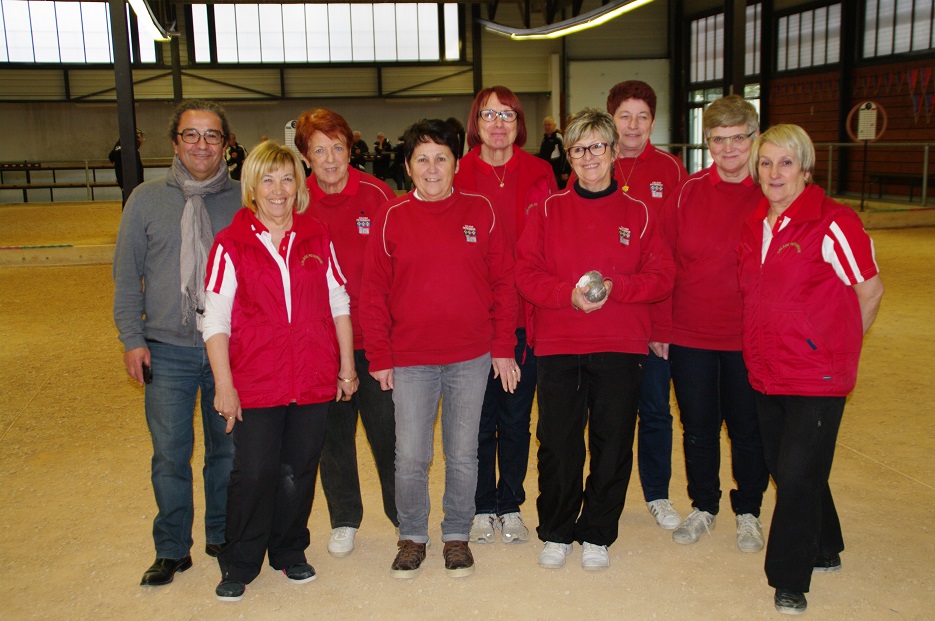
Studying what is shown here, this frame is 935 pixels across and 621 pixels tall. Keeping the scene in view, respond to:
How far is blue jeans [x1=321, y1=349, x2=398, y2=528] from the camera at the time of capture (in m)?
3.47

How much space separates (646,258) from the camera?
10.4ft

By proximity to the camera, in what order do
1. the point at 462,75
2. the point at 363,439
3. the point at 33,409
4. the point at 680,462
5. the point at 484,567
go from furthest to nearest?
1. the point at 462,75
2. the point at 33,409
3. the point at 363,439
4. the point at 680,462
5. the point at 484,567

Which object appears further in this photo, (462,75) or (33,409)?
(462,75)

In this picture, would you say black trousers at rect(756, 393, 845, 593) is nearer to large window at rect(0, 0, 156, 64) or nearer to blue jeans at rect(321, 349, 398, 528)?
blue jeans at rect(321, 349, 398, 528)

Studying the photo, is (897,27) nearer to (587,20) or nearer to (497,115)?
(587,20)

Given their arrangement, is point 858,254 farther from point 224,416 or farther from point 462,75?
point 462,75

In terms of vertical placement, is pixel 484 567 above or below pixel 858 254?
below

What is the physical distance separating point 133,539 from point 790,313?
8.77 feet

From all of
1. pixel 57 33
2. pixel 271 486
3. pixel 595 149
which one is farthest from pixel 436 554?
pixel 57 33

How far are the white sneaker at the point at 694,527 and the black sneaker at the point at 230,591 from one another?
5.42ft

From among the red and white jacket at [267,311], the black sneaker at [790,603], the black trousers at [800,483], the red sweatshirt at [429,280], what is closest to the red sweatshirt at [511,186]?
the red sweatshirt at [429,280]

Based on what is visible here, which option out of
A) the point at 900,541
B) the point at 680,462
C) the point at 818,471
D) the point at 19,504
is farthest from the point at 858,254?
the point at 19,504

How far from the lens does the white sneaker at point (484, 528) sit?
349 cm

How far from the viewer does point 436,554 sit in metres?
3.39
